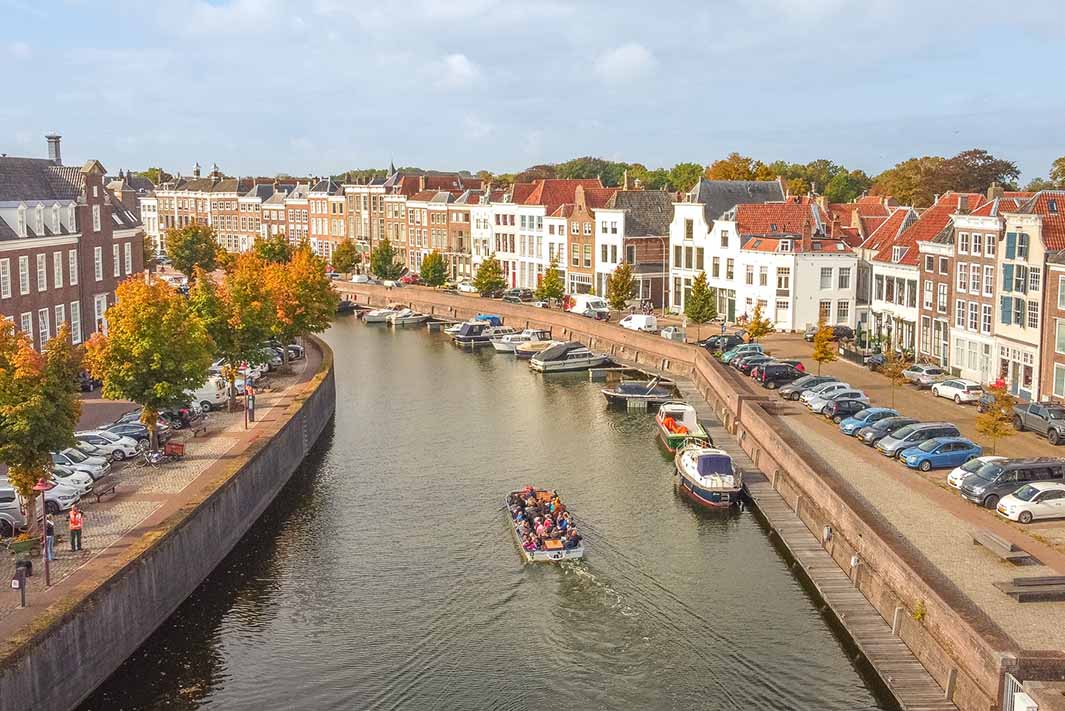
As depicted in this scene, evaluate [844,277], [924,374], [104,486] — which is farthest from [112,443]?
[844,277]

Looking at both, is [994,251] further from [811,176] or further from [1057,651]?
[811,176]

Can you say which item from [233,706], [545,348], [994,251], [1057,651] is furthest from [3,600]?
[545,348]

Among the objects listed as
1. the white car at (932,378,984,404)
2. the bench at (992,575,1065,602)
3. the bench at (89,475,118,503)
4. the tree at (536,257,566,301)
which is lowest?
the bench at (992,575,1065,602)

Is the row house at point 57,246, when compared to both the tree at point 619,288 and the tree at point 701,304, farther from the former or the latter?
the tree at point 701,304

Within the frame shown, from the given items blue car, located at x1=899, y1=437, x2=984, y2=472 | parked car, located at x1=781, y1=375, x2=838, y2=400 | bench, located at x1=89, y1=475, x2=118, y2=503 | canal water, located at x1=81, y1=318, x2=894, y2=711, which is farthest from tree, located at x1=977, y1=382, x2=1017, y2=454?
bench, located at x1=89, y1=475, x2=118, y2=503

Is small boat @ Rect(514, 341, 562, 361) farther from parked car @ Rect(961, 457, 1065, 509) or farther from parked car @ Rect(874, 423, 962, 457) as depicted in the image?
parked car @ Rect(961, 457, 1065, 509)

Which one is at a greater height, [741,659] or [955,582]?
[955,582]
